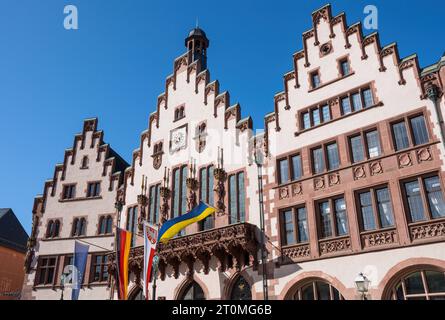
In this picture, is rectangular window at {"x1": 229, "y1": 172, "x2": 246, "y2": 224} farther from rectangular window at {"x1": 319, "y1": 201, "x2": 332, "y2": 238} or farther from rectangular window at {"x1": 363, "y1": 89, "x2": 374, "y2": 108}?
rectangular window at {"x1": 363, "y1": 89, "x2": 374, "y2": 108}

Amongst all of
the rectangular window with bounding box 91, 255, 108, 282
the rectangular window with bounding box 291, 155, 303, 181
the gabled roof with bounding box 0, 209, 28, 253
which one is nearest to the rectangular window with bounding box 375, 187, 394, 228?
the rectangular window with bounding box 291, 155, 303, 181

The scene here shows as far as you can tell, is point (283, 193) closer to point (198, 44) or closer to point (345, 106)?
point (345, 106)

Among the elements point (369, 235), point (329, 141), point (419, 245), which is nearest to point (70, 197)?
point (329, 141)

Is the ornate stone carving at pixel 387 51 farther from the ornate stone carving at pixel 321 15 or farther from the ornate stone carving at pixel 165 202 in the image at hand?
the ornate stone carving at pixel 165 202

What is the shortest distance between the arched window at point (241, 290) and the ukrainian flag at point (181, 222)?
451 cm

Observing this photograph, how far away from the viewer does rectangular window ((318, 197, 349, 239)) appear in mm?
20828

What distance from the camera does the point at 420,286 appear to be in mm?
17625

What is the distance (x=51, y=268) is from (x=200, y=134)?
17158 millimetres

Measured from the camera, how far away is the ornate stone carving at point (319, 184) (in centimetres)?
2216

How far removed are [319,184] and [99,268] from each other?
19526mm

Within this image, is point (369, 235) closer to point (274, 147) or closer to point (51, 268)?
point (274, 147)

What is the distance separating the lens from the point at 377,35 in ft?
75.7

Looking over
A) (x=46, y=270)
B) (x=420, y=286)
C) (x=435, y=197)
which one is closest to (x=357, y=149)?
(x=435, y=197)

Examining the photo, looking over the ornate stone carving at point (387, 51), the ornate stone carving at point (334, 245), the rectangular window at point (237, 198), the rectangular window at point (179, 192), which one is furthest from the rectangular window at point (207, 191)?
the ornate stone carving at point (387, 51)
